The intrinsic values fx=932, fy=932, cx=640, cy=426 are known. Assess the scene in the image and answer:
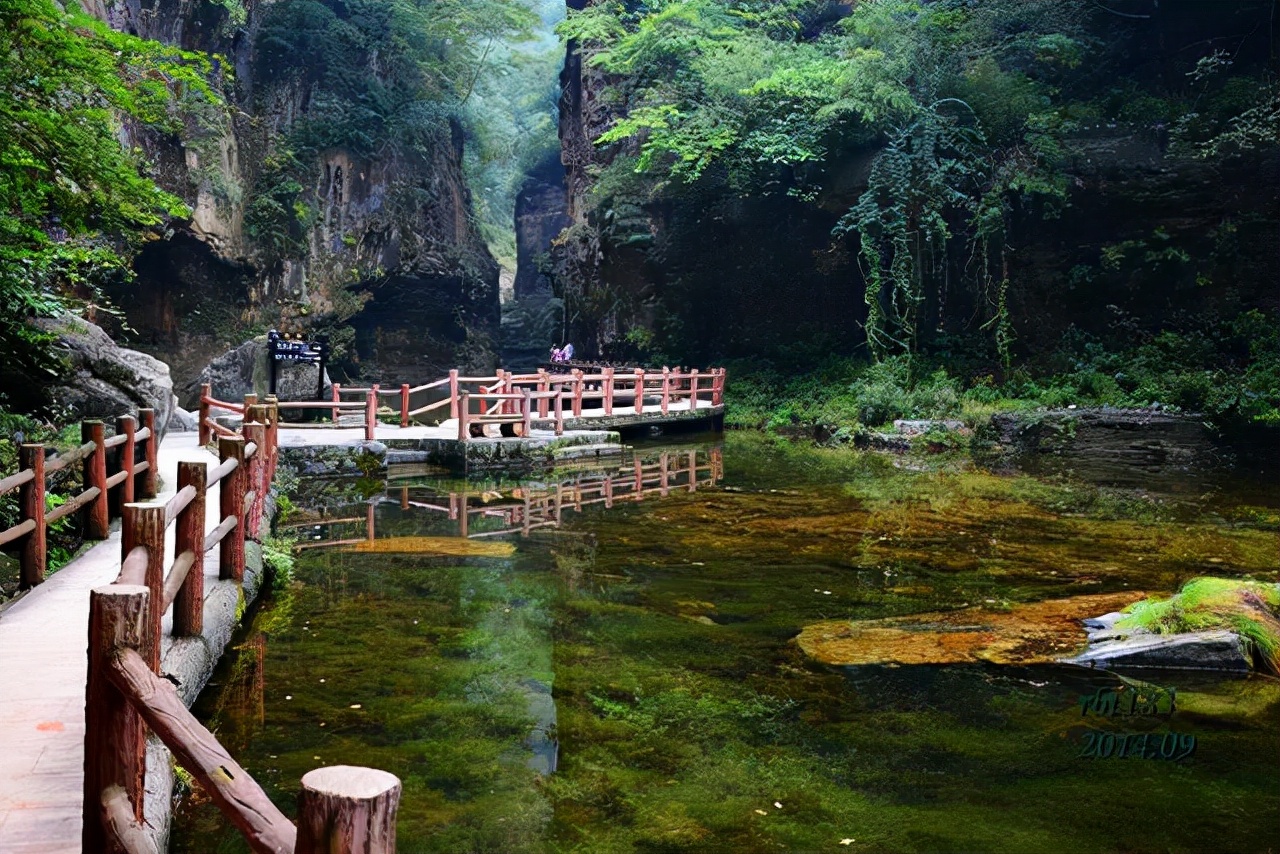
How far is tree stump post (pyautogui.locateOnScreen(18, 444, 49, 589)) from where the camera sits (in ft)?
20.4

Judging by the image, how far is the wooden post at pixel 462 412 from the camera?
1494cm

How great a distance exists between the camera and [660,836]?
4102 mm

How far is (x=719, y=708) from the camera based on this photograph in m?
5.54

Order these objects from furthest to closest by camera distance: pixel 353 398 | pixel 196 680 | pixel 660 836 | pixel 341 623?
1. pixel 353 398
2. pixel 341 623
3. pixel 196 680
4. pixel 660 836

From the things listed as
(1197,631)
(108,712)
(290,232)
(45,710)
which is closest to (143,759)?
(108,712)

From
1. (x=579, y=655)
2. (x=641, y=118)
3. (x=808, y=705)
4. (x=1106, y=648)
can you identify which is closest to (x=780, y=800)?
A: (x=808, y=705)

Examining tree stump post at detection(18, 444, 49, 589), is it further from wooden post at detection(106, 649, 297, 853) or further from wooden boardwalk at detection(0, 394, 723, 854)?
wooden post at detection(106, 649, 297, 853)

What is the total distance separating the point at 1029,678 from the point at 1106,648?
793 millimetres

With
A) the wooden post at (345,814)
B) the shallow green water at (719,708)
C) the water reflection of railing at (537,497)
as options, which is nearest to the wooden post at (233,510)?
the shallow green water at (719,708)

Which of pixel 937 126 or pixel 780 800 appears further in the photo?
pixel 937 126

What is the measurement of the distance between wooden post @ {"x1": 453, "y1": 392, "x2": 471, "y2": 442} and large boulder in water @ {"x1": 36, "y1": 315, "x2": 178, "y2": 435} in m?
4.76

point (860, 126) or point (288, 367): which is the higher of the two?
point (860, 126)

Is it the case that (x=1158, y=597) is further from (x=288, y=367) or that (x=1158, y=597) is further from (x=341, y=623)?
(x=288, y=367)

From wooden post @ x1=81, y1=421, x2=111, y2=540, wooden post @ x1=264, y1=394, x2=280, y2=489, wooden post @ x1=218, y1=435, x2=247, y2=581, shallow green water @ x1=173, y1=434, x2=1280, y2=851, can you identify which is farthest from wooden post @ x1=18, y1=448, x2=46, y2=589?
wooden post @ x1=264, y1=394, x2=280, y2=489
